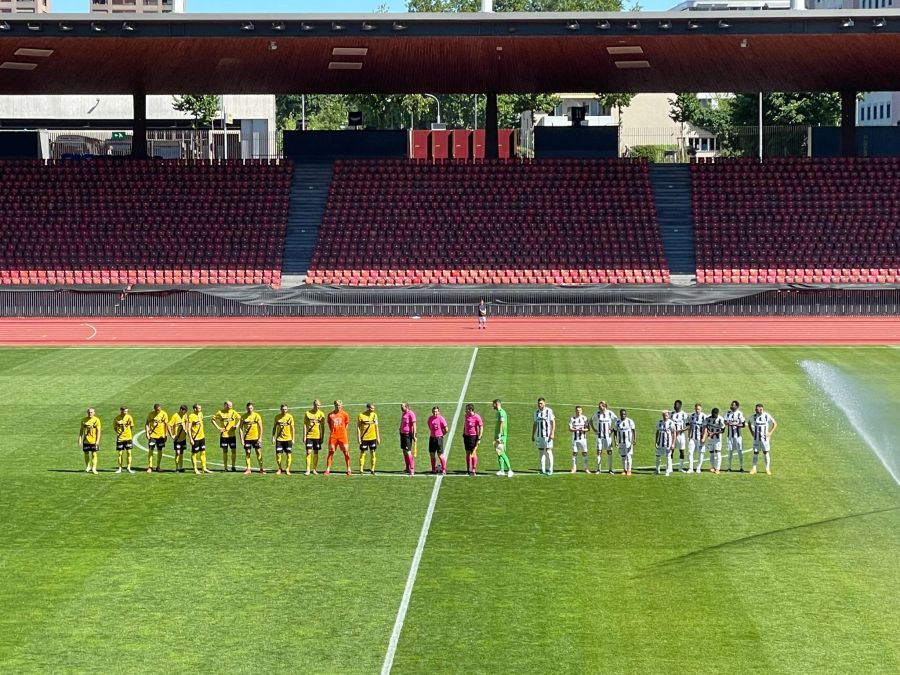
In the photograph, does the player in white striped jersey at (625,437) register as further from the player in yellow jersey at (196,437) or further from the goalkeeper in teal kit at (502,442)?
the player in yellow jersey at (196,437)

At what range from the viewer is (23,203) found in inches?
2422

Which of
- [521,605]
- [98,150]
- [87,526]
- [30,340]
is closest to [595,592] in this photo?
[521,605]

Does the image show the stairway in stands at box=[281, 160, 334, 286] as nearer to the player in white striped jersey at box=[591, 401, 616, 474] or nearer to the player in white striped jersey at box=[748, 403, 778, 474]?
the player in white striped jersey at box=[591, 401, 616, 474]

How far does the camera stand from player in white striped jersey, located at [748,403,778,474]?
1005 inches

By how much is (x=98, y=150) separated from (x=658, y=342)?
5868cm

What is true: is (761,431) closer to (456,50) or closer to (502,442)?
(502,442)

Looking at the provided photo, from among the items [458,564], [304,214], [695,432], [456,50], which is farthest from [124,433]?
[304,214]

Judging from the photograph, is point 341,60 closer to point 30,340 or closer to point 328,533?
point 30,340

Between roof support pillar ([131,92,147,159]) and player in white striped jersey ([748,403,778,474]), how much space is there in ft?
147

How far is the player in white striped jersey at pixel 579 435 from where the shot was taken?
25734 millimetres

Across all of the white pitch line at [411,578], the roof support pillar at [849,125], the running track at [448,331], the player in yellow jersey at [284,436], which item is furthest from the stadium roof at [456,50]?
the player in yellow jersey at [284,436]

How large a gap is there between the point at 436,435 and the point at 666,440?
14.3 feet

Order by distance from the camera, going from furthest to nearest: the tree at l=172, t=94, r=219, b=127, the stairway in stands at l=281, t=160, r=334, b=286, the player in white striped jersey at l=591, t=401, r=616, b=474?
1. the tree at l=172, t=94, r=219, b=127
2. the stairway in stands at l=281, t=160, r=334, b=286
3. the player in white striped jersey at l=591, t=401, r=616, b=474

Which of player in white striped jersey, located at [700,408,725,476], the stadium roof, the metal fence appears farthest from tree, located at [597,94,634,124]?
player in white striped jersey, located at [700,408,725,476]
